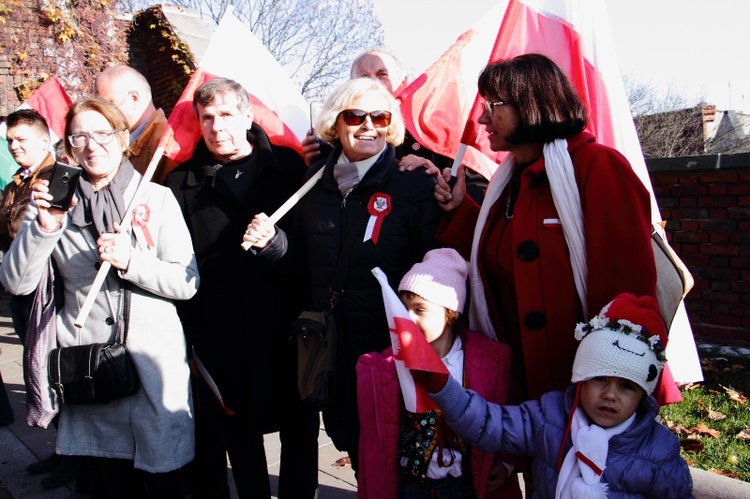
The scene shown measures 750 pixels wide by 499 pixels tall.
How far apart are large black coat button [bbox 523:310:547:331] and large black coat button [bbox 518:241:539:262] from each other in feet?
0.61

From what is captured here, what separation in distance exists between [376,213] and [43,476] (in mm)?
3018

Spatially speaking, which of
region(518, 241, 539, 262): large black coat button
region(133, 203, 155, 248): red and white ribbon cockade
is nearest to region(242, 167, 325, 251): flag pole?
region(133, 203, 155, 248): red and white ribbon cockade

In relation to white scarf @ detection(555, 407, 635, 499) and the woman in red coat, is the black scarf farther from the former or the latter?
white scarf @ detection(555, 407, 635, 499)

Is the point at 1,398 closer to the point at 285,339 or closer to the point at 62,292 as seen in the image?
the point at 62,292

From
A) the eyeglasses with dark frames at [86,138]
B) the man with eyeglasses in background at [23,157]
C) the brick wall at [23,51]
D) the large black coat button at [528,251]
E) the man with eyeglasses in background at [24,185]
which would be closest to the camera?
the large black coat button at [528,251]

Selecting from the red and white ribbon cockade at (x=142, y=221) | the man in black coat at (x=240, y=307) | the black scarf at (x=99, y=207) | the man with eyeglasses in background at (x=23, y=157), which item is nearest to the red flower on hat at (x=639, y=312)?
the man in black coat at (x=240, y=307)

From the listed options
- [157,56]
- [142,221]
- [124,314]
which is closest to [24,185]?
[142,221]

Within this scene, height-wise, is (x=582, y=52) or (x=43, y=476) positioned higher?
(x=582, y=52)

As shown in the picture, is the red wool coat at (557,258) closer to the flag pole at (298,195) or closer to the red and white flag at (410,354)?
the red and white flag at (410,354)

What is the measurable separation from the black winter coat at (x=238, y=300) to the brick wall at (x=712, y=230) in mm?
4356

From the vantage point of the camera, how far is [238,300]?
306cm

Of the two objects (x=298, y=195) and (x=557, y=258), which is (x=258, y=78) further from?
(x=557, y=258)

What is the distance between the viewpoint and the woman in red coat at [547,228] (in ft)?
6.86

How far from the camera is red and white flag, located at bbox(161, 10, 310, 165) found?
372 centimetres
